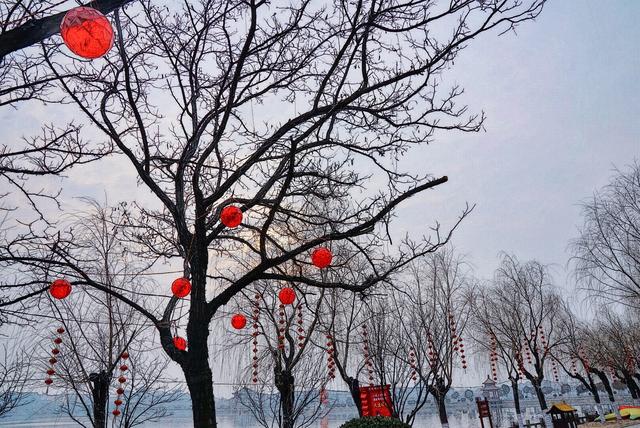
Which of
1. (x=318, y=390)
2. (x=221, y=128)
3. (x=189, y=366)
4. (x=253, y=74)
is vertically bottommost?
(x=318, y=390)

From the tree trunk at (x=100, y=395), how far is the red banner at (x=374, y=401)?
4851 mm

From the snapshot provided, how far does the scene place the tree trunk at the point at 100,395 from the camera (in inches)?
311

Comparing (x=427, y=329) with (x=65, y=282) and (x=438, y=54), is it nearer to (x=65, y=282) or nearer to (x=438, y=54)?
(x=438, y=54)

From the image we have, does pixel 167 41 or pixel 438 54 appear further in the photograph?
pixel 167 41

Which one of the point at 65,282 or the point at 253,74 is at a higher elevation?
the point at 253,74

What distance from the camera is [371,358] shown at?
10.5 m

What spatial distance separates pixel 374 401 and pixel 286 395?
75.8 inches

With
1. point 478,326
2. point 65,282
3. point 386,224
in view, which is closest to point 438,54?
point 386,224

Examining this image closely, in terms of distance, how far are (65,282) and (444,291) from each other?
419 inches

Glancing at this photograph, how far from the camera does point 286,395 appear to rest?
859 centimetres

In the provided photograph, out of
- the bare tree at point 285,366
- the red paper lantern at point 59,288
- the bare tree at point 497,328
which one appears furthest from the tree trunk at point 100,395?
the bare tree at point 497,328

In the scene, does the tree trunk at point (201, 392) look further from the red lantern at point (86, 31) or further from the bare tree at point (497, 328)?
the bare tree at point (497, 328)

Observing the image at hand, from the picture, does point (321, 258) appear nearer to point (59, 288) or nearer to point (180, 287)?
point (180, 287)

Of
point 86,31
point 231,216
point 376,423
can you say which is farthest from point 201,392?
point 86,31
